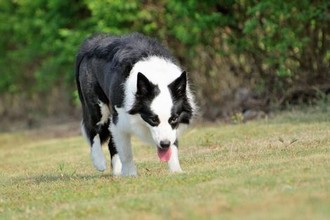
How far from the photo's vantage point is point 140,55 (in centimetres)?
1117

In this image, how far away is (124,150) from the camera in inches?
447

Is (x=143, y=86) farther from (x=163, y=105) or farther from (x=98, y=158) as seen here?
(x=98, y=158)

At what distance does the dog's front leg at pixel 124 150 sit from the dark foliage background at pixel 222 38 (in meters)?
8.29

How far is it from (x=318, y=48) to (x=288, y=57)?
29.8 inches

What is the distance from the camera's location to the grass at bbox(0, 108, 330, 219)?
26.2ft

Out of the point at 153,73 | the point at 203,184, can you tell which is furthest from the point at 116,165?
the point at 203,184

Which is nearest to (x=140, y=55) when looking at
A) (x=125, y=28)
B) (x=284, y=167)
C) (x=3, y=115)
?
(x=284, y=167)

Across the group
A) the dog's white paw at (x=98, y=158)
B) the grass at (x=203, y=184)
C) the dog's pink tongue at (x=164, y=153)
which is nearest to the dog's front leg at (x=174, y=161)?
the dog's pink tongue at (x=164, y=153)

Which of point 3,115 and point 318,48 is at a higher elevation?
point 318,48

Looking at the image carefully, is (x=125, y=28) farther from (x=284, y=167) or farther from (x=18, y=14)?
(x=284, y=167)

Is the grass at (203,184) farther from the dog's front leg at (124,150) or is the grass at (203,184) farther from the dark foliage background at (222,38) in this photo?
the dark foliage background at (222,38)

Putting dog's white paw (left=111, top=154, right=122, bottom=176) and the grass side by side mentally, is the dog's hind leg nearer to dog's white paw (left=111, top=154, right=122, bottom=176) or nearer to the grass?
the grass

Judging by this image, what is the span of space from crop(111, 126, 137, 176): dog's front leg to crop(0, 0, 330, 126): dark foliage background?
327 inches

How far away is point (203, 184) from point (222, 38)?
1232cm
